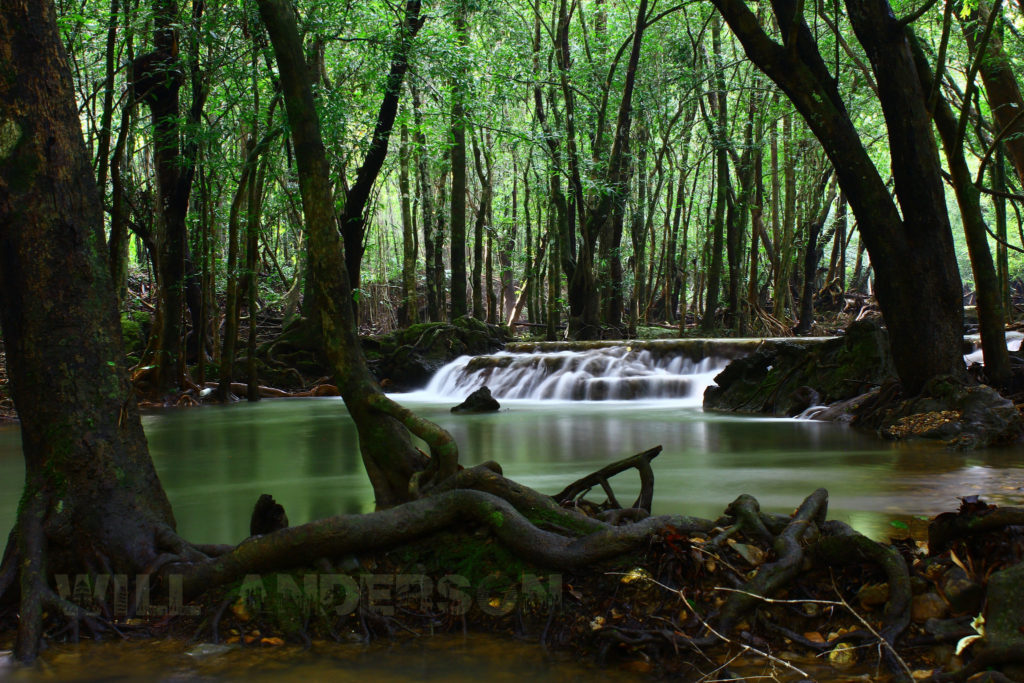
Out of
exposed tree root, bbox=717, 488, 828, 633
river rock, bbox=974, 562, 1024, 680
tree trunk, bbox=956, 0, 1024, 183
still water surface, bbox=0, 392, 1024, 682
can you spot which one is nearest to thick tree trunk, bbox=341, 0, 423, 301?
still water surface, bbox=0, 392, 1024, 682

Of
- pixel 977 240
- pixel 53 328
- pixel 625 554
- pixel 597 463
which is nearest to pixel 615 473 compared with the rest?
pixel 625 554

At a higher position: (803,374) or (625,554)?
(803,374)

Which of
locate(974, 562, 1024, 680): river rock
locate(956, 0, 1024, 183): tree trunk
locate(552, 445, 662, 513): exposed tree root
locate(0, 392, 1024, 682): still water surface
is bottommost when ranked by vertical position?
locate(0, 392, 1024, 682): still water surface

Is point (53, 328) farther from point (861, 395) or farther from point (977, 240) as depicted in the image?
point (861, 395)

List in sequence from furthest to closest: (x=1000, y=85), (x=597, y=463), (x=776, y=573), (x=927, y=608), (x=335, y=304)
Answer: (x=1000, y=85) < (x=597, y=463) < (x=335, y=304) < (x=776, y=573) < (x=927, y=608)

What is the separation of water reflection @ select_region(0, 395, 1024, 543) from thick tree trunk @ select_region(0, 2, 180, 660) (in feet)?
4.80

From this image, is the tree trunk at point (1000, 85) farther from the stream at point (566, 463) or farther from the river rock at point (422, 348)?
the river rock at point (422, 348)

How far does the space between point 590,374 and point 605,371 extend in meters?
0.33

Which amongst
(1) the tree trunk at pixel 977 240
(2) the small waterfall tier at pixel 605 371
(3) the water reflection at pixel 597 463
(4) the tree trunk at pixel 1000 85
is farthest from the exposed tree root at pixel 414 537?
(2) the small waterfall tier at pixel 605 371

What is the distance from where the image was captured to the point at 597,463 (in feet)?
25.0

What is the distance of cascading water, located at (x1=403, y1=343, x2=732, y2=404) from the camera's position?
1529 centimetres

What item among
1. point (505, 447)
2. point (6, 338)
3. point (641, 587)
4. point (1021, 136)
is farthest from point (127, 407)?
point (1021, 136)

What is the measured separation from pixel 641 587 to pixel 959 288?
6.65 m

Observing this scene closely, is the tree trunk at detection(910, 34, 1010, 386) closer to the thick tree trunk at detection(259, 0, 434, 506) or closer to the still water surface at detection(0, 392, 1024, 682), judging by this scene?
the still water surface at detection(0, 392, 1024, 682)
